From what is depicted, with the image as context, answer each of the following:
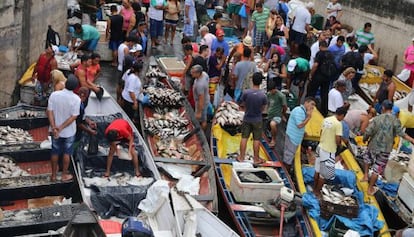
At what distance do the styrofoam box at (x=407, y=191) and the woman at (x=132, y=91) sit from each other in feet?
17.4

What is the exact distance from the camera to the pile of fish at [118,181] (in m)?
9.13

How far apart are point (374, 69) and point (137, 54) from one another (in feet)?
23.4

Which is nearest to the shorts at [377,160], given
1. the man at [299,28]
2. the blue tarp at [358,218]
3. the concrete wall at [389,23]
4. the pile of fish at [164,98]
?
the blue tarp at [358,218]

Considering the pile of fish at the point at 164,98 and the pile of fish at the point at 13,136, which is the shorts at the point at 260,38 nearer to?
the pile of fish at the point at 164,98

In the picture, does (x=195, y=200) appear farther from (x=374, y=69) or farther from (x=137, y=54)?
(x=374, y=69)

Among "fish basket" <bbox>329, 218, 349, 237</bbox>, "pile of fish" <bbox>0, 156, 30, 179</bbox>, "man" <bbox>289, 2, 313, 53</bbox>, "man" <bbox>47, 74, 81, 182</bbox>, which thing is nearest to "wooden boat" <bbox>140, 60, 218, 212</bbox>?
"man" <bbox>47, 74, 81, 182</bbox>

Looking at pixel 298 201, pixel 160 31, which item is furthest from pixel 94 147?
pixel 160 31

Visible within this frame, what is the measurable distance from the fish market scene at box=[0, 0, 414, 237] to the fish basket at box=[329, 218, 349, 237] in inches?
1.3

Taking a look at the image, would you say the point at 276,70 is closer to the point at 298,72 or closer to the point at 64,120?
the point at 298,72

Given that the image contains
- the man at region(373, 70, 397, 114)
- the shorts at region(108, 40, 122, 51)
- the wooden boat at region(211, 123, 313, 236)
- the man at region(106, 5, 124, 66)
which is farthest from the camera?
the shorts at region(108, 40, 122, 51)

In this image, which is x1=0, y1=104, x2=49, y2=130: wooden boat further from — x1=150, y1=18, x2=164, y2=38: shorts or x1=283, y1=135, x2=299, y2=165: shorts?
x1=150, y1=18, x2=164, y2=38: shorts

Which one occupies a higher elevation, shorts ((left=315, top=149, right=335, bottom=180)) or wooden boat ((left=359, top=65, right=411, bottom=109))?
wooden boat ((left=359, top=65, right=411, bottom=109))

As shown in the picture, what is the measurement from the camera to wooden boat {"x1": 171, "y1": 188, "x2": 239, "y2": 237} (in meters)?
7.98

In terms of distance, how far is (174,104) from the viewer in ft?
40.3
